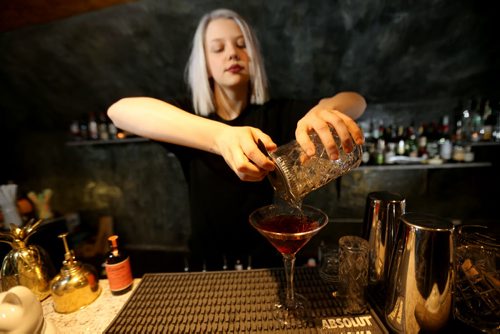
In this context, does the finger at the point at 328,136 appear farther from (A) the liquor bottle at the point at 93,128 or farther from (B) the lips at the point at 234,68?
(A) the liquor bottle at the point at 93,128

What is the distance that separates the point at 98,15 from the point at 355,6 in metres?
2.48

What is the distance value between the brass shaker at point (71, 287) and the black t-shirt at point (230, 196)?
2.29 feet

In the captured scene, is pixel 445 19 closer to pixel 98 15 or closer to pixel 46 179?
pixel 98 15

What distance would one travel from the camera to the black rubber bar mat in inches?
32.1

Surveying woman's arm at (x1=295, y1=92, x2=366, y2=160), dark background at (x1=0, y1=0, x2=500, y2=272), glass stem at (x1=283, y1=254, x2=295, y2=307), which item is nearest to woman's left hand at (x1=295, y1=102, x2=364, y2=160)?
woman's arm at (x1=295, y1=92, x2=366, y2=160)

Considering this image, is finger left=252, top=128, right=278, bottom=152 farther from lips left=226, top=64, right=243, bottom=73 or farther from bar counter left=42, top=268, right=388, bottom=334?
lips left=226, top=64, right=243, bottom=73

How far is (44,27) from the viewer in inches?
108

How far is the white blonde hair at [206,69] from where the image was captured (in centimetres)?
146

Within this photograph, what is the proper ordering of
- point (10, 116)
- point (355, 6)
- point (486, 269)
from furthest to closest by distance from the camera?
point (10, 116), point (355, 6), point (486, 269)

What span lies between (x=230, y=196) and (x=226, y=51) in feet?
2.66

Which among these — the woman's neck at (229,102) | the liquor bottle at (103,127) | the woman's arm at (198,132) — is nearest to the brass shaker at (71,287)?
the woman's arm at (198,132)

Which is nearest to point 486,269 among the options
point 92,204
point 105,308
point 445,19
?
point 105,308

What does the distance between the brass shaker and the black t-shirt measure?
2.29 feet

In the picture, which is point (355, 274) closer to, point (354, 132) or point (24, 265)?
point (354, 132)
